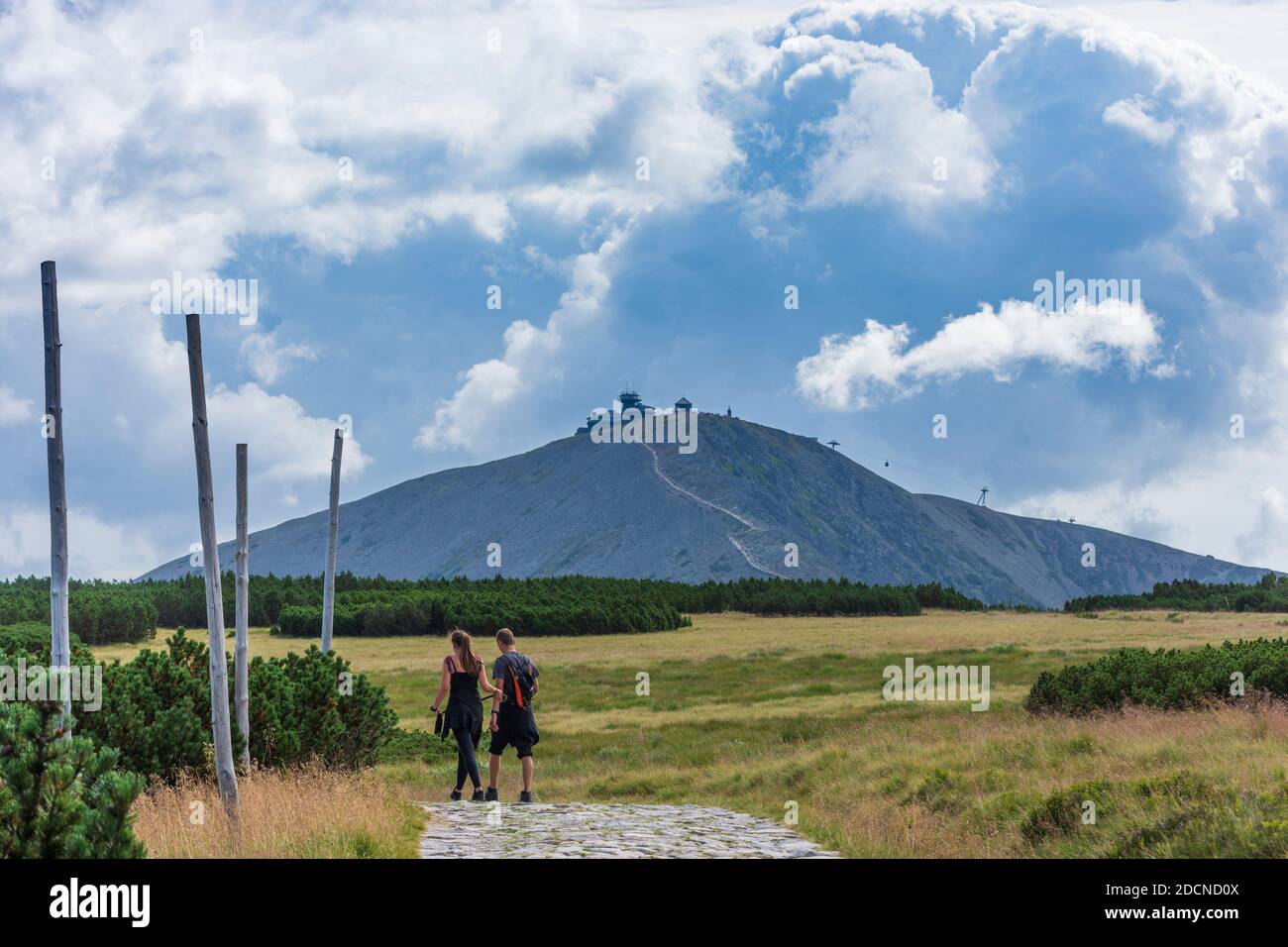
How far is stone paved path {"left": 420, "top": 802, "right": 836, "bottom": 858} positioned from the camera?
1324 cm

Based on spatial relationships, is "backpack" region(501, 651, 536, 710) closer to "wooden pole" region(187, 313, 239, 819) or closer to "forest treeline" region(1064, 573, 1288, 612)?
"wooden pole" region(187, 313, 239, 819)

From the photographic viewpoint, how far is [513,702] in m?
18.0

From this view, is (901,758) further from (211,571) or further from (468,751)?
(211,571)

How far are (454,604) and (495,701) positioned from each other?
277ft

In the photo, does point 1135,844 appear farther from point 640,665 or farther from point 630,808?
point 640,665

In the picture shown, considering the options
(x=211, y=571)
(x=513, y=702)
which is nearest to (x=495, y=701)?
(x=513, y=702)

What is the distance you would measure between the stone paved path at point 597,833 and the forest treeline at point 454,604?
72.7m

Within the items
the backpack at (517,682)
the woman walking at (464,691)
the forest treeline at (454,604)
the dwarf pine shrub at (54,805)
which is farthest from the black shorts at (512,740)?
the forest treeline at (454,604)

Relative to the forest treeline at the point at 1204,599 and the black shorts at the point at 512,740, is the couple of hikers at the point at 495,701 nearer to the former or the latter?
the black shorts at the point at 512,740

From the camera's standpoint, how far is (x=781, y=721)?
35.8 m

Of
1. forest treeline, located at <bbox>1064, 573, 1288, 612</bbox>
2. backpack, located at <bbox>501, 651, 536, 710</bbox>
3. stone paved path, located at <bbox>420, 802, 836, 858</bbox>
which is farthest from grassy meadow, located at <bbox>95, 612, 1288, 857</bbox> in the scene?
forest treeline, located at <bbox>1064, 573, 1288, 612</bbox>

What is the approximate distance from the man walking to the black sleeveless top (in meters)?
0.34
